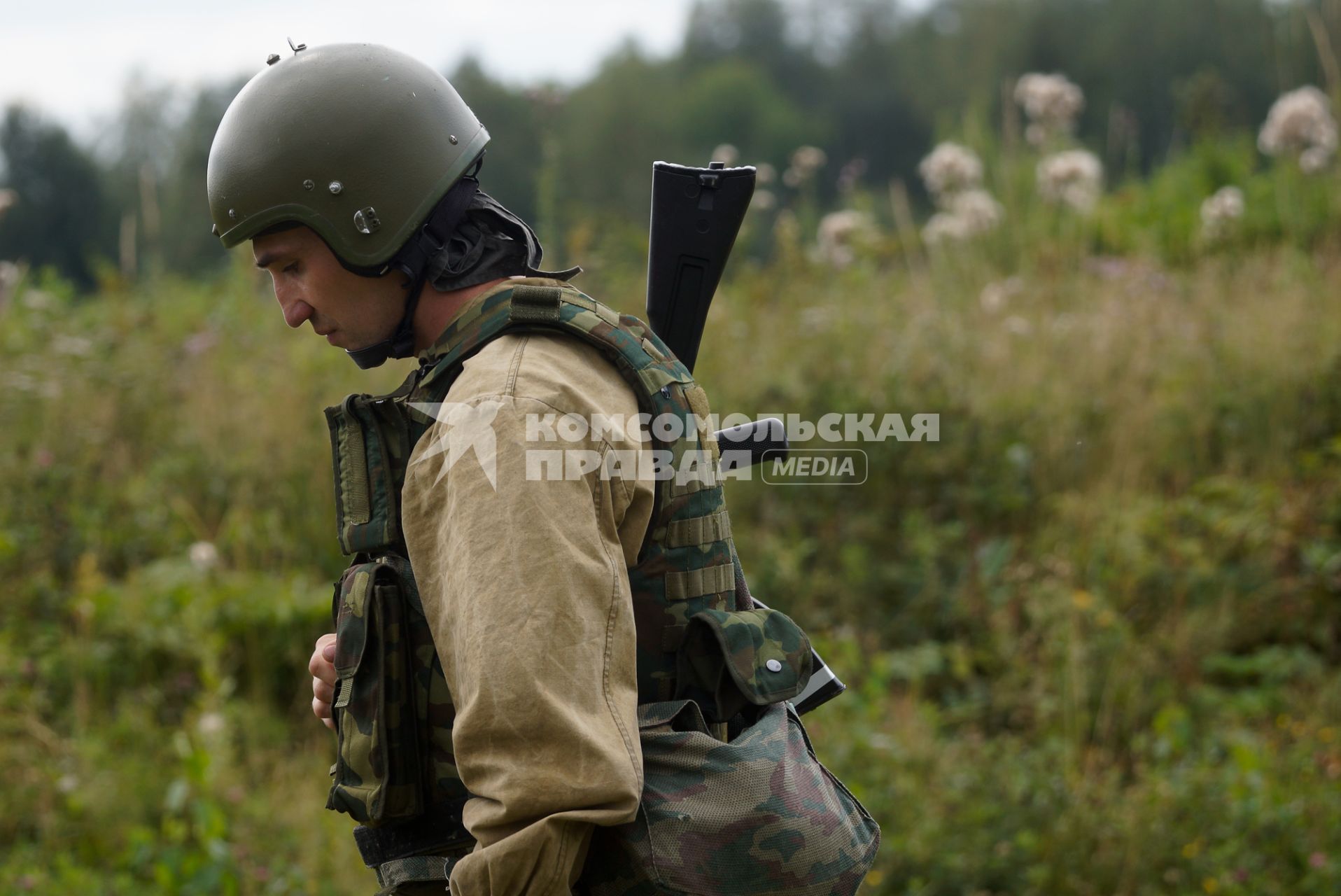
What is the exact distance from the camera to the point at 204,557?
4906 millimetres

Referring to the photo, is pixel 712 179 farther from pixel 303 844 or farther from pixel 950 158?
pixel 950 158

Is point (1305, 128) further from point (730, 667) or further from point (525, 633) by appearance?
point (525, 633)

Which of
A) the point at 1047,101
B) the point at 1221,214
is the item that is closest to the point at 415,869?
the point at 1047,101

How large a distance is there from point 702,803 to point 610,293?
16.2 feet

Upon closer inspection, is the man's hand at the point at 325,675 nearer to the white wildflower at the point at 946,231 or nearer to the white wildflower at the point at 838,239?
the white wildflower at the point at 838,239

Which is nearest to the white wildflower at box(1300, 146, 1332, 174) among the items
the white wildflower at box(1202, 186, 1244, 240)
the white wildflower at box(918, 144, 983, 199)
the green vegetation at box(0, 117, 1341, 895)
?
the white wildflower at box(1202, 186, 1244, 240)

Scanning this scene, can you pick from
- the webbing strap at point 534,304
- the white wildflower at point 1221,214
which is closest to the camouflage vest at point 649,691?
the webbing strap at point 534,304

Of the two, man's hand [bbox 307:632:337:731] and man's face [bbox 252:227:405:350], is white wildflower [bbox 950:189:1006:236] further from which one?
man's hand [bbox 307:632:337:731]

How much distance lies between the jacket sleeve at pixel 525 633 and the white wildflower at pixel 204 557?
11.8 feet

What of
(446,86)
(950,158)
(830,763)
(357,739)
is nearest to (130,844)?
(830,763)

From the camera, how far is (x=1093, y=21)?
30953 millimetres

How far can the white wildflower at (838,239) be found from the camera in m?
7.30

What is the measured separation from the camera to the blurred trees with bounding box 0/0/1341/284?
1091 cm

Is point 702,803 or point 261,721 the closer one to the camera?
point 702,803
